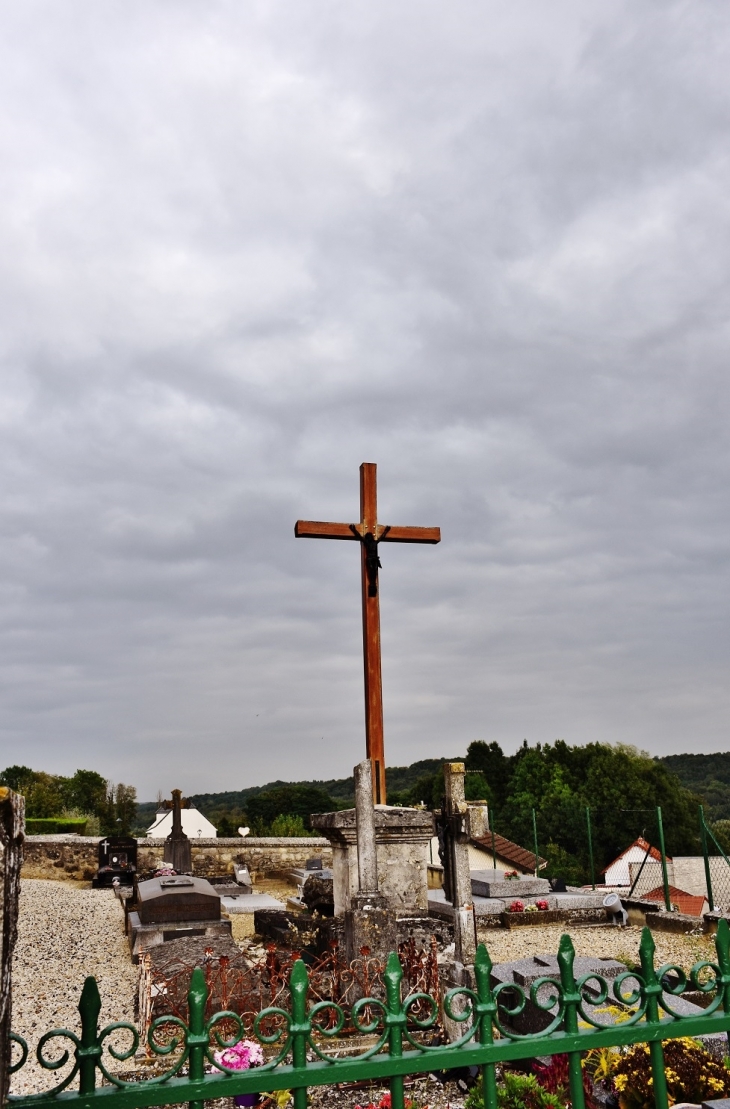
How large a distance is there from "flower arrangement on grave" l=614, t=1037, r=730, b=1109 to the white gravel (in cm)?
401

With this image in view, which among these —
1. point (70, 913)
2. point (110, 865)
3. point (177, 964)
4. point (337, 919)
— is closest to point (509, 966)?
point (337, 919)

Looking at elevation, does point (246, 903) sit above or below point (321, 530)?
below

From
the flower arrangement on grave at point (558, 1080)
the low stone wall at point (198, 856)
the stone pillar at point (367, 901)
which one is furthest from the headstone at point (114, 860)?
the flower arrangement on grave at point (558, 1080)

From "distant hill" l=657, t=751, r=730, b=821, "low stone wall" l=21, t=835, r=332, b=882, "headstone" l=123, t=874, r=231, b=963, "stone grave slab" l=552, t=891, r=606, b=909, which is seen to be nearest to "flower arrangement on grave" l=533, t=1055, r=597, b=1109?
"headstone" l=123, t=874, r=231, b=963

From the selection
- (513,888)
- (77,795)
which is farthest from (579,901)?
(77,795)

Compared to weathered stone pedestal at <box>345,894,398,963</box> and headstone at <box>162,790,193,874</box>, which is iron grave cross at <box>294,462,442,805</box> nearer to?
weathered stone pedestal at <box>345,894,398,963</box>

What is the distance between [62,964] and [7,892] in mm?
9297

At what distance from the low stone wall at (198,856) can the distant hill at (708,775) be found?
6081 centimetres

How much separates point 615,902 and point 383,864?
7.75 meters

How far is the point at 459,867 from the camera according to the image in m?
6.89

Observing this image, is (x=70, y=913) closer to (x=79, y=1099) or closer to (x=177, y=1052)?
(x=177, y=1052)

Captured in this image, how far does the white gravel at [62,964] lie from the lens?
7180mm

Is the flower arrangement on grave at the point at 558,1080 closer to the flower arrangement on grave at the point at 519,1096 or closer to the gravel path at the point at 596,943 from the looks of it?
the flower arrangement on grave at the point at 519,1096

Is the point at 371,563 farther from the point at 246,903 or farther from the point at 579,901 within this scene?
the point at 246,903
